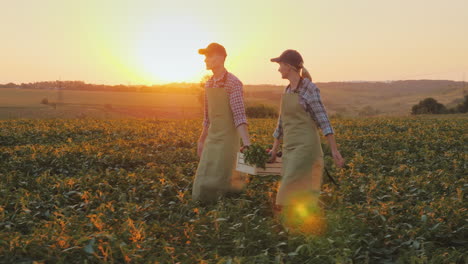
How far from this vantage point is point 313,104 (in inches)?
202

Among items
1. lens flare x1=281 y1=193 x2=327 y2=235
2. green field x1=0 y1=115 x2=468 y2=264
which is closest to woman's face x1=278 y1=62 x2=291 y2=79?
lens flare x1=281 y1=193 x2=327 y2=235

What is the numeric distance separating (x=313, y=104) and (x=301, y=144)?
17.7 inches

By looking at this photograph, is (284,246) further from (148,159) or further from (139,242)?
(148,159)

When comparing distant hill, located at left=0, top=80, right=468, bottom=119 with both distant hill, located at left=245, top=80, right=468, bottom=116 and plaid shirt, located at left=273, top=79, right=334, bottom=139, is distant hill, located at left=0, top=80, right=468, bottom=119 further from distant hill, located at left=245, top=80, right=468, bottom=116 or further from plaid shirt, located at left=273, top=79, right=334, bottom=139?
plaid shirt, located at left=273, top=79, right=334, bottom=139

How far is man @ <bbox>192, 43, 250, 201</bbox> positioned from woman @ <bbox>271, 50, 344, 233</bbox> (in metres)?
0.96

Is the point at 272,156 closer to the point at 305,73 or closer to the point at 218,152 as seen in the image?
the point at 218,152

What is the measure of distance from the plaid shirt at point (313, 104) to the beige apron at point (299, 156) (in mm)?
54

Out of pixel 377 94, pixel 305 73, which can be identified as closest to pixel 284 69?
pixel 305 73

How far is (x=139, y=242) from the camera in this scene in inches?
171

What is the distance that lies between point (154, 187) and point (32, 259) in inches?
131

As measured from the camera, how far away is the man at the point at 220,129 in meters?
6.15

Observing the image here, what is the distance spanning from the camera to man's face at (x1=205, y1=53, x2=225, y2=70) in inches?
241

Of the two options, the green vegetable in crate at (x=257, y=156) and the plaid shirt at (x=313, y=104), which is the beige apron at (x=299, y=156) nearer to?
the plaid shirt at (x=313, y=104)

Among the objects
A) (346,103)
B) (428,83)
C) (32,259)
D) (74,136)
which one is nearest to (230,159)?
(32,259)
